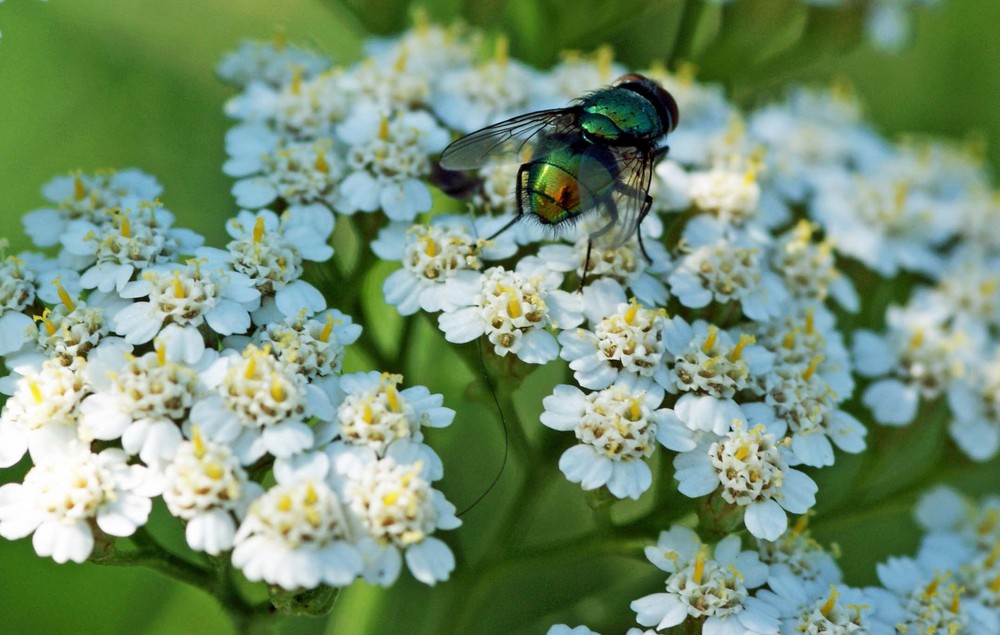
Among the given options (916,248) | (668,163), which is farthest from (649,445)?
(916,248)

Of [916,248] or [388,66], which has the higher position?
[916,248]

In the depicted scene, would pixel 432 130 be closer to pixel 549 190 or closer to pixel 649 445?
pixel 549 190

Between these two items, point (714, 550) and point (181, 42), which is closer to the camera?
point (714, 550)

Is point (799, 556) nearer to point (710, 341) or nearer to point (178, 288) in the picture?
point (710, 341)

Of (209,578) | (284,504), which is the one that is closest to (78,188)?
(209,578)

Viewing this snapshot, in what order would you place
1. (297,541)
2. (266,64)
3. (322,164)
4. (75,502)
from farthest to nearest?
(266,64), (322,164), (75,502), (297,541)

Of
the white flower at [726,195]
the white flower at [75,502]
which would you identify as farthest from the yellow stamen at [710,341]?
the white flower at [75,502]

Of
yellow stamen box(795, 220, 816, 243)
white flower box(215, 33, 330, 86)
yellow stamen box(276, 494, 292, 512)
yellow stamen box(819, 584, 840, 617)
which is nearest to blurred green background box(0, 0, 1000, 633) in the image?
white flower box(215, 33, 330, 86)
